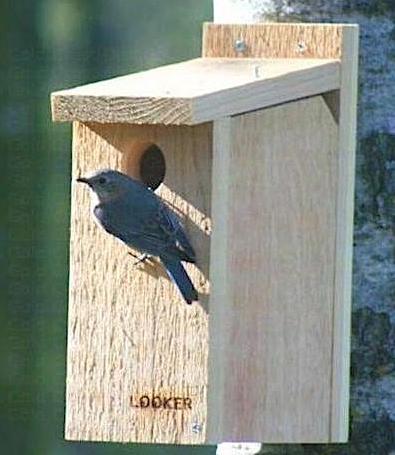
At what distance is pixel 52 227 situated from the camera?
8.77 metres

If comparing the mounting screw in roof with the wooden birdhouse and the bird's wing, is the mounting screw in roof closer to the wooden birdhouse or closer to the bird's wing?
the wooden birdhouse

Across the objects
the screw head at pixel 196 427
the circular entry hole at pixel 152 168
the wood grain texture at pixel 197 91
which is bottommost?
the screw head at pixel 196 427

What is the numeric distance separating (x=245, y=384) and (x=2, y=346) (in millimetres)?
5239

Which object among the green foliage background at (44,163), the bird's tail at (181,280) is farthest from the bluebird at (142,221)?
the green foliage background at (44,163)

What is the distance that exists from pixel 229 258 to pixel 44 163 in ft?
17.6

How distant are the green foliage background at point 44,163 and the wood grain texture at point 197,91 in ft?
16.0

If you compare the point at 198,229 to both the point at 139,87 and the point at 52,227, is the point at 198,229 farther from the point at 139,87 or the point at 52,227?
the point at 52,227

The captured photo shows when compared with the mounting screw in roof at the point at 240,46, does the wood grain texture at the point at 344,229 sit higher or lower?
lower

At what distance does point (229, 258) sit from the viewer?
11.6 feet

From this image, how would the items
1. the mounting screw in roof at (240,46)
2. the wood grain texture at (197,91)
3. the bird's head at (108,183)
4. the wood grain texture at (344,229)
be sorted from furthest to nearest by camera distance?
the mounting screw in roof at (240,46) → the wood grain texture at (344,229) → the bird's head at (108,183) → the wood grain texture at (197,91)

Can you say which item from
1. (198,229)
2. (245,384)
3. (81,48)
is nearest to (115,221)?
(198,229)

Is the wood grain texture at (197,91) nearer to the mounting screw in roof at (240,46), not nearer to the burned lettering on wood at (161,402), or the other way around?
the mounting screw in roof at (240,46)

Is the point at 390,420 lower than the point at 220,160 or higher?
lower

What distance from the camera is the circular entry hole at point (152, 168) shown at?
11.9 ft
